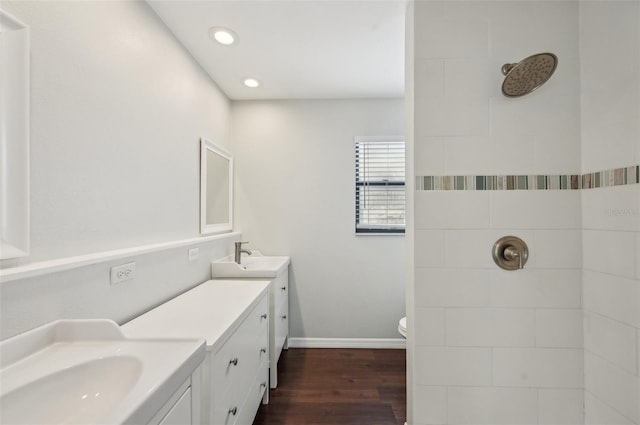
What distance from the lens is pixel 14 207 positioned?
876mm

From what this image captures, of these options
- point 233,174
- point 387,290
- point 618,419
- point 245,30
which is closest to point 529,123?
point 618,419

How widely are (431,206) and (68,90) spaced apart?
60.1 inches

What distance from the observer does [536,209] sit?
127 centimetres

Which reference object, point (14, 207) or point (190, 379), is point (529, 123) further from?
point (14, 207)

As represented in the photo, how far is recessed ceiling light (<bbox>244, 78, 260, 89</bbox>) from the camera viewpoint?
2.40 metres

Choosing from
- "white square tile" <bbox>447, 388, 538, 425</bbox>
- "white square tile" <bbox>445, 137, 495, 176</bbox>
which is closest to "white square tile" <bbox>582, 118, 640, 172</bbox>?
"white square tile" <bbox>445, 137, 495, 176</bbox>

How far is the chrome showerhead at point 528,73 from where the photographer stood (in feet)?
3.52

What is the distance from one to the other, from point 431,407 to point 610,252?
0.97 m

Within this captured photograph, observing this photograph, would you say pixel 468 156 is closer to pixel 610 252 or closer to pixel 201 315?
pixel 610 252

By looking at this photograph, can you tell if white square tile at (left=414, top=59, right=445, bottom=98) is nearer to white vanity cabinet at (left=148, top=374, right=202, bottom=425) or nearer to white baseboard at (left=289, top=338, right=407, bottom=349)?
white vanity cabinet at (left=148, top=374, right=202, bottom=425)

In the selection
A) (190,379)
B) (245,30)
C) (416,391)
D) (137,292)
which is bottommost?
(416,391)

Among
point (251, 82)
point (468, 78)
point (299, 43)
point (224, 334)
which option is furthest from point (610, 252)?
point (251, 82)

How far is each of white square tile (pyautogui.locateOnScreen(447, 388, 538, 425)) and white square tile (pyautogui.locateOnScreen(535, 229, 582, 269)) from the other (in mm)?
566

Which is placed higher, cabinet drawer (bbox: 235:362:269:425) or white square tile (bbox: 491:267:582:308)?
white square tile (bbox: 491:267:582:308)
